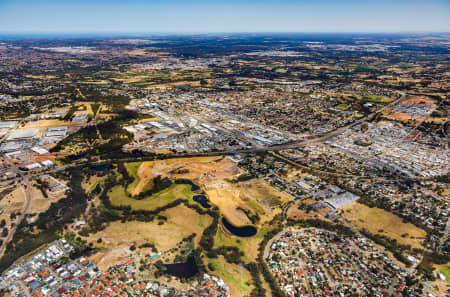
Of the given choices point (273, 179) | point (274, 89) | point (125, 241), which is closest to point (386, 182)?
point (273, 179)

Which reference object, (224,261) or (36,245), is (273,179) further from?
(36,245)

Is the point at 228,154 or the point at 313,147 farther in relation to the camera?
the point at 313,147

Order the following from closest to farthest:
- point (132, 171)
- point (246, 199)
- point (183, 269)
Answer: point (183, 269) < point (246, 199) < point (132, 171)

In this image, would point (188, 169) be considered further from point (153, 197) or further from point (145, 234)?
point (145, 234)

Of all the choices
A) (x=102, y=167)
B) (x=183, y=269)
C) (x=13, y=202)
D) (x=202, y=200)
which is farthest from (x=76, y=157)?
(x=183, y=269)

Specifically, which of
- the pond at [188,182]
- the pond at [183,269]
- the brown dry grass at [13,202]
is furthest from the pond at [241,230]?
the brown dry grass at [13,202]

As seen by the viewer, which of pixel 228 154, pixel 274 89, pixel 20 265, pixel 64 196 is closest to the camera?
pixel 20 265

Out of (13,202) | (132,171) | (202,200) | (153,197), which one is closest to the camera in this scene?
(13,202)
